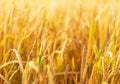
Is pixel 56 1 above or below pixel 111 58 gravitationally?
above

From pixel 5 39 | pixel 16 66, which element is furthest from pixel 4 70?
pixel 5 39

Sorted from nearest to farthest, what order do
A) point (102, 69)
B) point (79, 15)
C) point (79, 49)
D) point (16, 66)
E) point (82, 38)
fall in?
point (102, 69) → point (16, 66) → point (79, 49) → point (82, 38) → point (79, 15)

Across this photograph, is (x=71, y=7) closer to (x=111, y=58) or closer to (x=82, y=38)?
(x=82, y=38)

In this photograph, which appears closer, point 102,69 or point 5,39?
point 102,69

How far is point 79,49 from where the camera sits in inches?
76.7

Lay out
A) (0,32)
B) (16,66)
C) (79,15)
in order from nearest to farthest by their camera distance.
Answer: (16,66), (0,32), (79,15)

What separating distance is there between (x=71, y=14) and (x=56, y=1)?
797 mm

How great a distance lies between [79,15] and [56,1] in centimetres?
92

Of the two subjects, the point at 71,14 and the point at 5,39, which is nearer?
the point at 5,39

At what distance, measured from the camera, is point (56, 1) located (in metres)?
3.69

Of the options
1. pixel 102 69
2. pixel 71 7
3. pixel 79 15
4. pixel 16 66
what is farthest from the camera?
pixel 71 7

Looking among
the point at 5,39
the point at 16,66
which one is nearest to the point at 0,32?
the point at 5,39

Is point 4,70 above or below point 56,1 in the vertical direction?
below

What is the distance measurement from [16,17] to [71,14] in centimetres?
78
